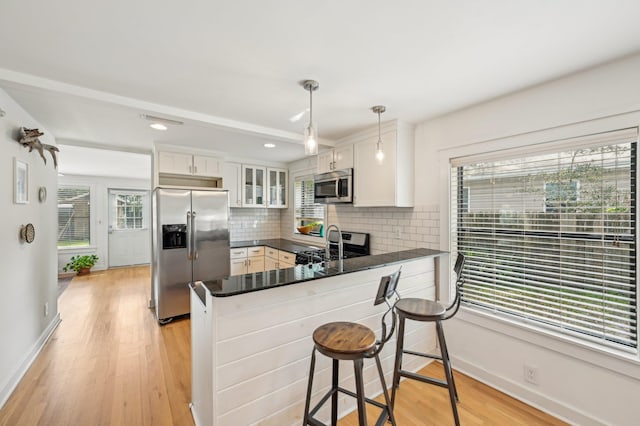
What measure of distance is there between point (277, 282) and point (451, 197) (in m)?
1.84

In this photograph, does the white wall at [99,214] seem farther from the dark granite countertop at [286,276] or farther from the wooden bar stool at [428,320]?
the wooden bar stool at [428,320]

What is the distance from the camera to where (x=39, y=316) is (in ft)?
9.26

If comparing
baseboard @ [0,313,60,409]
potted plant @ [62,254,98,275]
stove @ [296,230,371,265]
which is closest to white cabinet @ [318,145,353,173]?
stove @ [296,230,371,265]

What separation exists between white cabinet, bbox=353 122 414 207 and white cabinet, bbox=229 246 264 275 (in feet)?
7.09

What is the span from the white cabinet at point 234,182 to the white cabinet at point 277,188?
526mm

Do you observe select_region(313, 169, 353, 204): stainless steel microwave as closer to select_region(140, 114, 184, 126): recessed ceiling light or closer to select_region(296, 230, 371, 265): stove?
select_region(296, 230, 371, 265): stove

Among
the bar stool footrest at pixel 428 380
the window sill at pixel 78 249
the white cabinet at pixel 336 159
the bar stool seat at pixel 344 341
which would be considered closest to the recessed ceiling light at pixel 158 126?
the white cabinet at pixel 336 159

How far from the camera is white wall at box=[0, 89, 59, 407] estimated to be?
2.07 metres

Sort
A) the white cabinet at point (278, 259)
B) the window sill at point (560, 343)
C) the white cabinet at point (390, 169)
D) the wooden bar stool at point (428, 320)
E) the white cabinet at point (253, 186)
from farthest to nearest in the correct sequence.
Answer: the white cabinet at point (253, 186) < the white cabinet at point (278, 259) < the white cabinet at point (390, 169) < the wooden bar stool at point (428, 320) < the window sill at point (560, 343)

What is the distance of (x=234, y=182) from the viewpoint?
14.7 feet

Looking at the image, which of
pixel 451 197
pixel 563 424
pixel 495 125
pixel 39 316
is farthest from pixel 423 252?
pixel 39 316

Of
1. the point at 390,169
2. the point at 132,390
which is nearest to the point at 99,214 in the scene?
the point at 132,390

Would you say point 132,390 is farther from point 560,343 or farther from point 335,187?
point 560,343

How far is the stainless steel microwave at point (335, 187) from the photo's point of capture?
321cm
